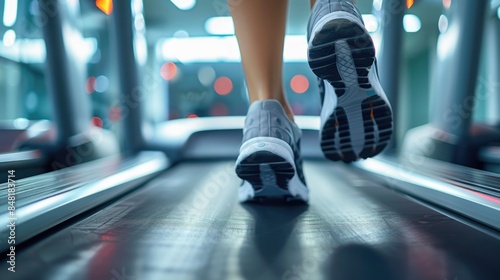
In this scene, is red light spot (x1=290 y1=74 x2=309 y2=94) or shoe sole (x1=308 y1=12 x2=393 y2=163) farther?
red light spot (x1=290 y1=74 x2=309 y2=94)

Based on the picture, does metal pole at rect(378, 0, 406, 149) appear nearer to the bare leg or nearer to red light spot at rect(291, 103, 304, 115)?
the bare leg

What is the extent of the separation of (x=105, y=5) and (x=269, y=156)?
168 cm

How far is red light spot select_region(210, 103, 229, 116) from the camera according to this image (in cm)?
628

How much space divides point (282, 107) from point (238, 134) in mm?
1629

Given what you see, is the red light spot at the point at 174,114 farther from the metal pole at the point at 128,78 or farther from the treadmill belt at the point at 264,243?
the treadmill belt at the point at 264,243

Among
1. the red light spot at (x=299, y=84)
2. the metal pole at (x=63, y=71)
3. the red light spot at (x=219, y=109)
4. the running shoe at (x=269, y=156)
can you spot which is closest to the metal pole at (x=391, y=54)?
the running shoe at (x=269, y=156)

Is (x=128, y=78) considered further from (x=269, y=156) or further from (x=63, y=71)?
(x=269, y=156)

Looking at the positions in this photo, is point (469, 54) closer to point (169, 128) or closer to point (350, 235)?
point (350, 235)

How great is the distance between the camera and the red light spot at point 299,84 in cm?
522

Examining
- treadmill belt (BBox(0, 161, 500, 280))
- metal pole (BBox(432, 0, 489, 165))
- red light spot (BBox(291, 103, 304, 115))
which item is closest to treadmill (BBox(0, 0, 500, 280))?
treadmill belt (BBox(0, 161, 500, 280))

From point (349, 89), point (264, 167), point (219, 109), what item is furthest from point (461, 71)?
point (219, 109)

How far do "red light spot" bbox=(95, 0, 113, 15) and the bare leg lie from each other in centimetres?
133

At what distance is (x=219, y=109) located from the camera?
6.38 meters

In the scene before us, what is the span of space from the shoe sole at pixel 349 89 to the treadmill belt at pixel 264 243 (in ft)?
0.53
